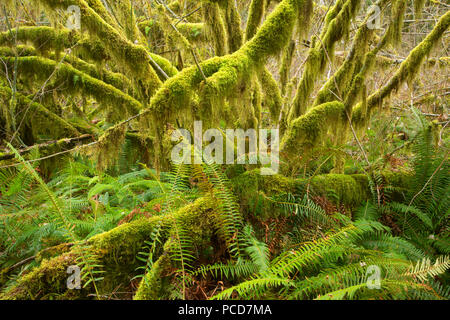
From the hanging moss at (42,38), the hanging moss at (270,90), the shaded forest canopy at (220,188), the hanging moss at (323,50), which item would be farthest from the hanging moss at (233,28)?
the hanging moss at (42,38)

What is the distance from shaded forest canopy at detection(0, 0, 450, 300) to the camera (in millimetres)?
1660

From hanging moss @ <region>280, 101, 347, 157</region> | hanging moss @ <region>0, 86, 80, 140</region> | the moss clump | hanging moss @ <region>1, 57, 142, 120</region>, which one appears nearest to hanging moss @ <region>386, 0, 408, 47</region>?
hanging moss @ <region>280, 101, 347, 157</region>

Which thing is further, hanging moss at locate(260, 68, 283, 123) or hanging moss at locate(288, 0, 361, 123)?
hanging moss at locate(260, 68, 283, 123)

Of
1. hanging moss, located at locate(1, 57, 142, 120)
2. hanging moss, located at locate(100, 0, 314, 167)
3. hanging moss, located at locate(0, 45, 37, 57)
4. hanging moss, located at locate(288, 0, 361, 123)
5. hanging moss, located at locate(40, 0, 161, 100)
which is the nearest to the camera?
hanging moss, located at locate(100, 0, 314, 167)

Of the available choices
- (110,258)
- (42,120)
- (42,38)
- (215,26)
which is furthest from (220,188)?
(42,38)

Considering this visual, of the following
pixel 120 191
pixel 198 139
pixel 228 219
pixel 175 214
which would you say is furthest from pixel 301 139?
pixel 120 191

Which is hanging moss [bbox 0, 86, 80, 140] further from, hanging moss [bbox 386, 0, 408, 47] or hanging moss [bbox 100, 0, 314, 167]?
hanging moss [bbox 386, 0, 408, 47]

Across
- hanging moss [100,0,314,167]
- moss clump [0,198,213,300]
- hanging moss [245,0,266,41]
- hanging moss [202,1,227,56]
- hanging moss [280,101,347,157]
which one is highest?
hanging moss [245,0,266,41]

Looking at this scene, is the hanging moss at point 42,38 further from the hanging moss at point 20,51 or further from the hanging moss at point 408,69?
the hanging moss at point 408,69

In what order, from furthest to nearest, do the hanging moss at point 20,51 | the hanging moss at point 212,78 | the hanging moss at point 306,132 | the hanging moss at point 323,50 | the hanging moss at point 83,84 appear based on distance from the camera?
the hanging moss at point 20,51 → the hanging moss at point 83,84 → the hanging moss at point 323,50 → the hanging moss at point 306,132 → the hanging moss at point 212,78

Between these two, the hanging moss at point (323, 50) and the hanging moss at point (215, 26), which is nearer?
the hanging moss at point (215, 26)

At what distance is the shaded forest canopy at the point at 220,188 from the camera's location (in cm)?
166
